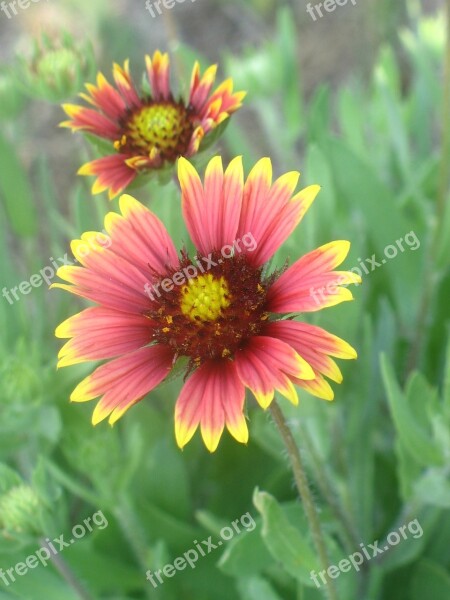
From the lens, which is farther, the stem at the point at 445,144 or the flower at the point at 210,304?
the stem at the point at 445,144

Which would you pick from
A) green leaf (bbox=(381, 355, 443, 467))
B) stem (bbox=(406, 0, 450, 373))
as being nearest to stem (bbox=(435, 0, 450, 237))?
stem (bbox=(406, 0, 450, 373))

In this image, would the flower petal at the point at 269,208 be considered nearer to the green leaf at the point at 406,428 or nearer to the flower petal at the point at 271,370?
the flower petal at the point at 271,370

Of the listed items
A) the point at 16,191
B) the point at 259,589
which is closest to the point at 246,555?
the point at 259,589

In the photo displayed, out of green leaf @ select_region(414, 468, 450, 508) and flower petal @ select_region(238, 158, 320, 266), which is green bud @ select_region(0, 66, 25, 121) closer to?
flower petal @ select_region(238, 158, 320, 266)

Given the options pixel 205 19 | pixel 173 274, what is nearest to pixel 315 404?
pixel 173 274

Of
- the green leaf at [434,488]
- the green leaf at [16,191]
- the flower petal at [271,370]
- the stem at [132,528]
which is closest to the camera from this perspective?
the flower petal at [271,370]

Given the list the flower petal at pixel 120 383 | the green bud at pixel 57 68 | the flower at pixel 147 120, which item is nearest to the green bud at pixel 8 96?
the green bud at pixel 57 68

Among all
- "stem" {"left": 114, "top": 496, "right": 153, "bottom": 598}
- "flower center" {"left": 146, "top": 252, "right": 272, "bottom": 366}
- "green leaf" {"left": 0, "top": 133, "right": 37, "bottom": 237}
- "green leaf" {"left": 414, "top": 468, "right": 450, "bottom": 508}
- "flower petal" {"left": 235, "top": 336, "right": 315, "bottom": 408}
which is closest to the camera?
"flower petal" {"left": 235, "top": 336, "right": 315, "bottom": 408}
